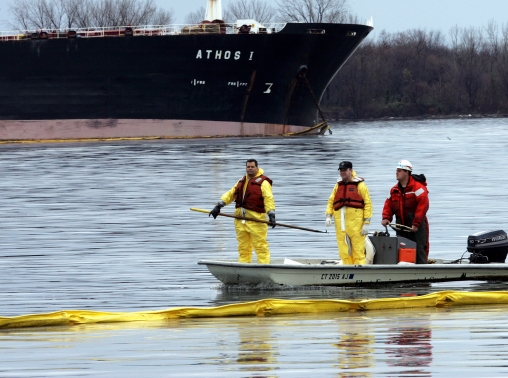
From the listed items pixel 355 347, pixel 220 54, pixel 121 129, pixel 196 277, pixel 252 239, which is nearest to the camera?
pixel 355 347

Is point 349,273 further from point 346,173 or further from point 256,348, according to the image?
point 256,348

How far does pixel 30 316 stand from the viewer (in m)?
10.9

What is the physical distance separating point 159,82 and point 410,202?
1778 inches

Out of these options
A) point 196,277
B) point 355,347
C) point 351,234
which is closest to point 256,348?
point 355,347

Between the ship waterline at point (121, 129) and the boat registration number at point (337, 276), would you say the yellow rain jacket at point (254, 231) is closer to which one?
the boat registration number at point (337, 276)

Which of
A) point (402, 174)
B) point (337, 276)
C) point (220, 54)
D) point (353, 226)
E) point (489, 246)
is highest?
point (220, 54)

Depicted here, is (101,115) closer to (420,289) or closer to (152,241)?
(152,241)

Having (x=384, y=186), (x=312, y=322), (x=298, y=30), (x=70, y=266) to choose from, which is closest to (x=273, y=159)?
(x=384, y=186)

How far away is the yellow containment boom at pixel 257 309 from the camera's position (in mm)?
10922

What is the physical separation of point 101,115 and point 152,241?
39.2 meters

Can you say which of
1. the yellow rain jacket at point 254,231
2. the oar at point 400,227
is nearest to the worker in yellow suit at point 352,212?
the oar at point 400,227

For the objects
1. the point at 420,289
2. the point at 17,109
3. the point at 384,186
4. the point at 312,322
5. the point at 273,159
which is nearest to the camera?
the point at 312,322

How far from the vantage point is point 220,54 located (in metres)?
57.2

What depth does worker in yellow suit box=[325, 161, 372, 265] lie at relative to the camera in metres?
13.6
